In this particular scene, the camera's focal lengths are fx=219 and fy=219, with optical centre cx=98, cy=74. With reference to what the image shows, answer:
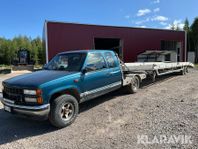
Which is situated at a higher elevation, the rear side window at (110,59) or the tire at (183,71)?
the rear side window at (110,59)

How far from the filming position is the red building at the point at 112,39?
18.1 meters

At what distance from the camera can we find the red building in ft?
59.5

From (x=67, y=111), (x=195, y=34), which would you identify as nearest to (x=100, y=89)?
(x=67, y=111)

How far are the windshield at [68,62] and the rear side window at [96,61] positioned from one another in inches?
7.1

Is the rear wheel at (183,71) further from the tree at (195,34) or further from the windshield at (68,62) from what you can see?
the tree at (195,34)

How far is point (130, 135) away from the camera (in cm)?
450

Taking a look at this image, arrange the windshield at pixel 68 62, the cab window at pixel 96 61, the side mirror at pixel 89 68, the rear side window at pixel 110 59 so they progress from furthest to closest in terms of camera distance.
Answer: the rear side window at pixel 110 59, the cab window at pixel 96 61, the windshield at pixel 68 62, the side mirror at pixel 89 68

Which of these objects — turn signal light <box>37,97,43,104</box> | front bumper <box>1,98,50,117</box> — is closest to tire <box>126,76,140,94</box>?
front bumper <box>1,98,50,117</box>

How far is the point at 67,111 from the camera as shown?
5.19 metres

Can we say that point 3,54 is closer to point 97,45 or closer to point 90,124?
point 97,45

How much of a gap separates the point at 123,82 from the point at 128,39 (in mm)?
14766

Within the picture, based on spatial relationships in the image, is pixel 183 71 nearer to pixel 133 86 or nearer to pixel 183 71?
pixel 183 71

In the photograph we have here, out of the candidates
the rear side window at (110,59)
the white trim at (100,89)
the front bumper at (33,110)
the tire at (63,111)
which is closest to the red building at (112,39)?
the rear side window at (110,59)

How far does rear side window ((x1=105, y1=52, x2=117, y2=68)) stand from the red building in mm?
11744
